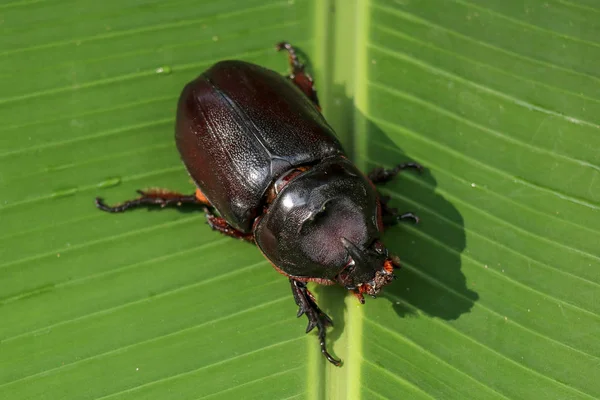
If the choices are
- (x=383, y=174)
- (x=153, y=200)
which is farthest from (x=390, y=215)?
(x=153, y=200)

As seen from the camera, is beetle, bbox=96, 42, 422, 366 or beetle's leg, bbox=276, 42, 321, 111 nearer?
beetle, bbox=96, 42, 422, 366

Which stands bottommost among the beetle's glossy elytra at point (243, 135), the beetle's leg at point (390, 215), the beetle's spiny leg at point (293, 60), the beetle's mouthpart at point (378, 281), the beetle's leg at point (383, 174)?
the beetle's mouthpart at point (378, 281)

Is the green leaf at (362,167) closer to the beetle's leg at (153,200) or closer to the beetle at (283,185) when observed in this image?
the beetle's leg at (153,200)

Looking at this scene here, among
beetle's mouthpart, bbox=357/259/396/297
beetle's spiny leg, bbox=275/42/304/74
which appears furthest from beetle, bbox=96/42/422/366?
beetle's spiny leg, bbox=275/42/304/74

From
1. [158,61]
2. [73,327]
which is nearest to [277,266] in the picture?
[73,327]

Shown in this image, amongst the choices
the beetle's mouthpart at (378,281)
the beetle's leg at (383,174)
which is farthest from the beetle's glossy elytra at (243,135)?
the beetle's mouthpart at (378,281)

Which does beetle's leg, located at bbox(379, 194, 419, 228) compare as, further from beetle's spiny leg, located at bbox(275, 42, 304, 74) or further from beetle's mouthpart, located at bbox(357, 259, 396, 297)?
beetle's spiny leg, located at bbox(275, 42, 304, 74)

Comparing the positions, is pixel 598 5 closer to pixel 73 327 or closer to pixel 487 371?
pixel 487 371
